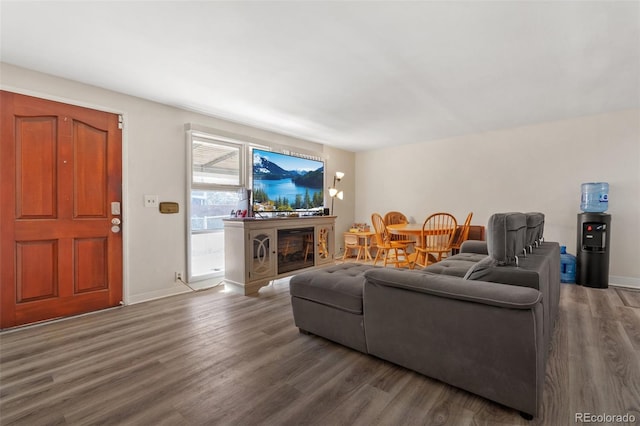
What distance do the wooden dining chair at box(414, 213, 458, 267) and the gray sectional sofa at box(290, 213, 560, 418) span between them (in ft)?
6.22

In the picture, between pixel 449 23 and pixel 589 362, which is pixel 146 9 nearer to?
pixel 449 23

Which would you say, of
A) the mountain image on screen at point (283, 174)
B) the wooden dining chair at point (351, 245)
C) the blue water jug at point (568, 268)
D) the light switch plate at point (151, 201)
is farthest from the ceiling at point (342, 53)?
the wooden dining chair at point (351, 245)

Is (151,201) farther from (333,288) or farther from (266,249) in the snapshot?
(333,288)

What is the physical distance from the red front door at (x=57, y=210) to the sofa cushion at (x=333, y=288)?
85.3 inches

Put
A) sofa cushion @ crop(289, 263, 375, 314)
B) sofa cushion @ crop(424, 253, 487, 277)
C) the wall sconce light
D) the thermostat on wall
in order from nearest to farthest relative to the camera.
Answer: sofa cushion @ crop(289, 263, 375, 314) < sofa cushion @ crop(424, 253, 487, 277) < the thermostat on wall < the wall sconce light

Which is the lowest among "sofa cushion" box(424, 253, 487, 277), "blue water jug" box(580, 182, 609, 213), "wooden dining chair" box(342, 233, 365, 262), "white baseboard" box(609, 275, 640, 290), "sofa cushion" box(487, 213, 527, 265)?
"white baseboard" box(609, 275, 640, 290)

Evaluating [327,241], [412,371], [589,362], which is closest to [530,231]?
[589,362]

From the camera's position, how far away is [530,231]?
228 cm

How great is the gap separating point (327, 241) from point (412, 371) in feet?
9.64

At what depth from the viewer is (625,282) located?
12.4 feet

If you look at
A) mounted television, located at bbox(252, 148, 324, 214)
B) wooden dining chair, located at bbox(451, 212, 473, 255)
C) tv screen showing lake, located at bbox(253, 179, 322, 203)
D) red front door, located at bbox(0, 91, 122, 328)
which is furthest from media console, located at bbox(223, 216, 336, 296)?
wooden dining chair, located at bbox(451, 212, 473, 255)

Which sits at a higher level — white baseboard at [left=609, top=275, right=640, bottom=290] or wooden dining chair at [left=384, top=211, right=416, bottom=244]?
wooden dining chair at [left=384, top=211, right=416, bottom=244]

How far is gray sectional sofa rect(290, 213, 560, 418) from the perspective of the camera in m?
1.36

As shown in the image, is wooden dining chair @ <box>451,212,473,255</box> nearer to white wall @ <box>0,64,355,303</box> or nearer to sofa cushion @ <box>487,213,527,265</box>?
sofa cushion @ <box>487,213,527,265</box>
